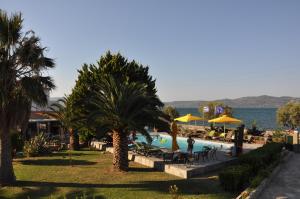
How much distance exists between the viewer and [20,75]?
A: 14039mm

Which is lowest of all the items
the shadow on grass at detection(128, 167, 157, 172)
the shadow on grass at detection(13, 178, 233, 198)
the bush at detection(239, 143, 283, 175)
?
the shadow on grass at detection(13, 178, 233, 198)

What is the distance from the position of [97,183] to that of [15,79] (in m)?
6.35

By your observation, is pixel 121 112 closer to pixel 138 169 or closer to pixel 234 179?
pixel 138 169

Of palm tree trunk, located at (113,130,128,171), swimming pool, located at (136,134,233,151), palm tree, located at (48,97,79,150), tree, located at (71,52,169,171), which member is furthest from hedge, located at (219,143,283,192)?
palm tree, located at (48,97,79,150)

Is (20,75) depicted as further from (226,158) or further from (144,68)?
(226,158)

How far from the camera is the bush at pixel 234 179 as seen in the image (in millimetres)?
12539

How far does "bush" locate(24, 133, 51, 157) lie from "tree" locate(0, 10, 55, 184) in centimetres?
799

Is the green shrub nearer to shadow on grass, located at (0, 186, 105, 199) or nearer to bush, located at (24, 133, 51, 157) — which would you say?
shadow on grass, located at (0, 186, 105, 199)

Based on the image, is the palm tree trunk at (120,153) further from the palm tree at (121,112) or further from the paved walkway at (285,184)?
the paved walkway at (285,184)

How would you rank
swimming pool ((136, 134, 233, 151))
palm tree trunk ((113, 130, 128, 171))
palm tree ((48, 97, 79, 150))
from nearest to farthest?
palm tree trunk ((113, 130, 128, 171)) < palm tree ((48, 97, 79, 150)) < swimming pool ((136, 134, 233, 151))

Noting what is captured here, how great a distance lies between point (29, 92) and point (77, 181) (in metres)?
4.93

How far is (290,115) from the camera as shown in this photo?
52188mm

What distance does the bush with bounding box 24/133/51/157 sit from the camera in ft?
71.7

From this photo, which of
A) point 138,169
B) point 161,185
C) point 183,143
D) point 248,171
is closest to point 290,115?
point 183,143
